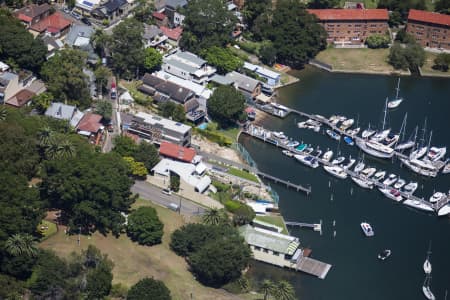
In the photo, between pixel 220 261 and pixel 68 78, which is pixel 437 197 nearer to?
pixel 220 261

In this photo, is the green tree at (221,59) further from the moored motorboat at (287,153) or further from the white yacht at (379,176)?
the white yacht at (379,176)

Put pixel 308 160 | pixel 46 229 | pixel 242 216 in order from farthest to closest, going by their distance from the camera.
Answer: pixel 308 160
pixel 242 216
pixel 46 229

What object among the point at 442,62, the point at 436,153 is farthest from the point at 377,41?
the point at 436,153

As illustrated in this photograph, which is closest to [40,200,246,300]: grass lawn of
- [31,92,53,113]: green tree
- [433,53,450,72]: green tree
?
[31,92,53,113]: green tree

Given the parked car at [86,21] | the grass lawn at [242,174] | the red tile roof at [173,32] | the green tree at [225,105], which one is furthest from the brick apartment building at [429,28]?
the parked car at [86,21]

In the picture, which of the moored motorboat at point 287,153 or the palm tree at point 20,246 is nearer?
the palm tree at point 20,246

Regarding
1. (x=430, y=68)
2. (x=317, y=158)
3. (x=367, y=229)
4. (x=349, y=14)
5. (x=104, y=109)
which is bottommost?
(x=367, y=229)
